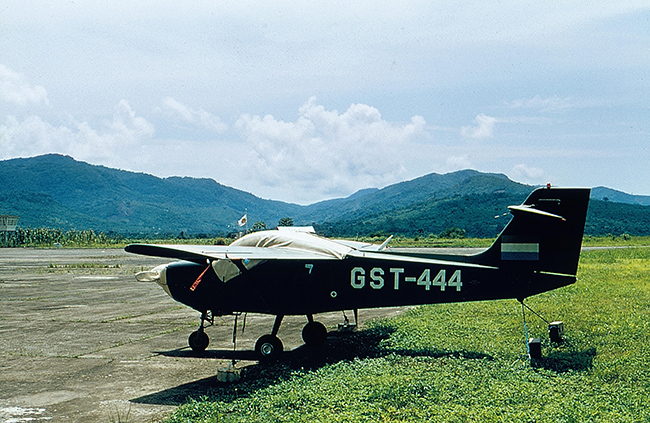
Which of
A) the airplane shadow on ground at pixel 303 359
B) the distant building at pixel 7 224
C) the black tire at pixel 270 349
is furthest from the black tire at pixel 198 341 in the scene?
the distant building at pixel 7 224

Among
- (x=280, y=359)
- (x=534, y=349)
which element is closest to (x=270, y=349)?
(x=280, y=359)

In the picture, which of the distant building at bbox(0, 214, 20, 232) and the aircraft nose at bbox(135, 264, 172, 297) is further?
the distant building at bbox(0, 214, 20, 232)

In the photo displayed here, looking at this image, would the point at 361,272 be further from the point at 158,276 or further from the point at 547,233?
the point at 158,276

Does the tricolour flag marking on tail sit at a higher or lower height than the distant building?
lower

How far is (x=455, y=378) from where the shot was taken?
8.27 m

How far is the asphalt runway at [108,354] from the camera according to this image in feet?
27.3

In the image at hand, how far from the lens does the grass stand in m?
6.88

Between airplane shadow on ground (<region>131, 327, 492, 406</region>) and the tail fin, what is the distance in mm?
2020

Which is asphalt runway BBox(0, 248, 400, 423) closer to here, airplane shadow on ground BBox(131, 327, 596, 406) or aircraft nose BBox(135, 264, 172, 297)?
airplane shadow on ground BBox(131, 327, 596, 406)

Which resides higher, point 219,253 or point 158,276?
point 219,253

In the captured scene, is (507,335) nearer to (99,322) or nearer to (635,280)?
(99,322)

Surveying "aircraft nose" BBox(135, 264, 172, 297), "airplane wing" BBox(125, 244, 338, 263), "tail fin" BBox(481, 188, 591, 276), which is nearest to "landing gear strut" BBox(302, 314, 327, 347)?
"airplane wing" BBox(125, 244, 338, 263)

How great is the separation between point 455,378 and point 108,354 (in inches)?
297

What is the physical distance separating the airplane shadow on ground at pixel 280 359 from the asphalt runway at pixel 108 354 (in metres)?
0.06
